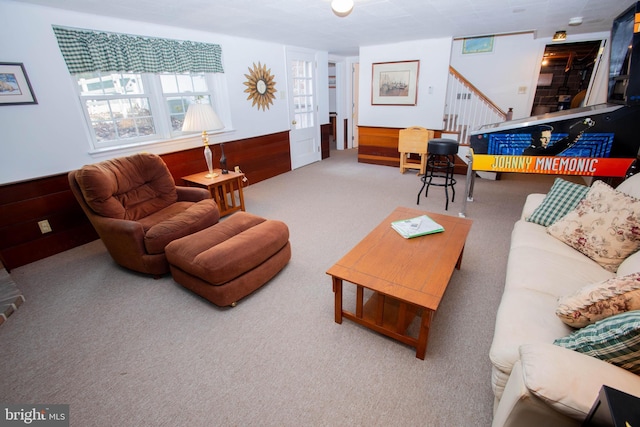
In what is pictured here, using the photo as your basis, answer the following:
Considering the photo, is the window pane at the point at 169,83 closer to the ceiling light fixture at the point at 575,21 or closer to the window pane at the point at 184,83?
the window pane at the point at 184,83

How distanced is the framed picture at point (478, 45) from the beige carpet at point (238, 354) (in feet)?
16.2

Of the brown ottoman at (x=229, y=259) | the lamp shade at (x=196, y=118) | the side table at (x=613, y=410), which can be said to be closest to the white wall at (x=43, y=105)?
the lamp shade at (x=196, y=118)

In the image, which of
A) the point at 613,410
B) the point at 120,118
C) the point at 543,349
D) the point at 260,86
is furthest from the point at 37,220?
the point at 613,410

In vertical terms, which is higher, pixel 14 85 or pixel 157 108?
pixel 14 85

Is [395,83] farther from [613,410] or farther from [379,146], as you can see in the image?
[613,410]

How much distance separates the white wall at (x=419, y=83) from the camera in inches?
193

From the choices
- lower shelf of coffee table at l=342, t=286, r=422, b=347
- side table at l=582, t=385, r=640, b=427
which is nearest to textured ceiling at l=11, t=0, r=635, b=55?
lower shelf of coffee table at l=342, t=286, r=422, b=347

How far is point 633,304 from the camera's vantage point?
1.02 metres

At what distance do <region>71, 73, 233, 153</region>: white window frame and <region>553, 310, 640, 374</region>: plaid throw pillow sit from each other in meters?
4.02

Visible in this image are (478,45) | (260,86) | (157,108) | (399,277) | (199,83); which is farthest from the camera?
(478,45)

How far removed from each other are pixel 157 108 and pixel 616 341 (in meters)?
4.32

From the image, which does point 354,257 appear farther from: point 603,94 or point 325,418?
point 603,94

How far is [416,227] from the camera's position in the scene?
7.11ft

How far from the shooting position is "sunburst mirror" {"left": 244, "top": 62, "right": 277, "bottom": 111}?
4.58 metres
